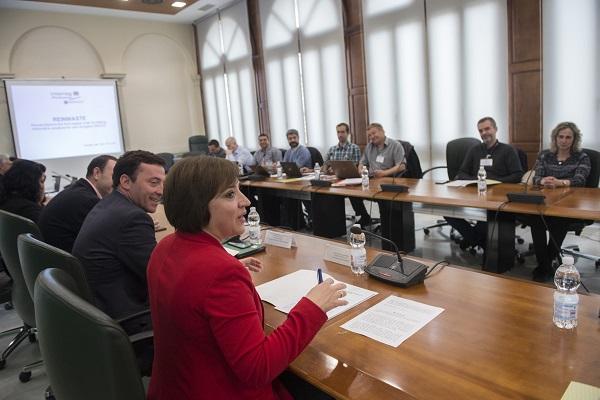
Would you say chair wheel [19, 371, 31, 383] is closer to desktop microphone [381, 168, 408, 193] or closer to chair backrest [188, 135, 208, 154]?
desktop microphone [381, 168, 408, 193]

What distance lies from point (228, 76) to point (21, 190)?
20.2ft

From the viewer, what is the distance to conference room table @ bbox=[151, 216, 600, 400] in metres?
0.90

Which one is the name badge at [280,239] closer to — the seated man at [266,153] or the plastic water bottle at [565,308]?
the plastic water bottle at [565,308]

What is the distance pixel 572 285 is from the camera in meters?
1.21

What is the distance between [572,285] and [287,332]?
826 mm

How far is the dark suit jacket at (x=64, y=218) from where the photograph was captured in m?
2.19

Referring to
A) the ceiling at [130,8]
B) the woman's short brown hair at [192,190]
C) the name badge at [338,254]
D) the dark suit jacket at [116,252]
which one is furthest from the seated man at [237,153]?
the woman's short brown hair at [192,190]

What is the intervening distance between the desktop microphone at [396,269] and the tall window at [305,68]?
4943mm

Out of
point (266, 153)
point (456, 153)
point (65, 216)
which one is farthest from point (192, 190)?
point (266, 153)

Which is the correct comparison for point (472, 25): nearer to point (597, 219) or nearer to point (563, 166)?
point (563, 166)

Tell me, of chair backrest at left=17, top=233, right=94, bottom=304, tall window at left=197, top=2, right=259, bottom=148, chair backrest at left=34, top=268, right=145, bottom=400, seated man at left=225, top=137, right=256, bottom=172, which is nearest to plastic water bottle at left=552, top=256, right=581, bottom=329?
chair backrest at left=34, top=268, right=145, bottom=400

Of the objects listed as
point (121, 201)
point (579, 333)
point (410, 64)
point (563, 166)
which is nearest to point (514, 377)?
point (579, 333)

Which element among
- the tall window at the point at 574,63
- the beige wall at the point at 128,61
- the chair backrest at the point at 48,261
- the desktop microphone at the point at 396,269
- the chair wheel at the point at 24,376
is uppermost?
the beige wall at the point at 128,61

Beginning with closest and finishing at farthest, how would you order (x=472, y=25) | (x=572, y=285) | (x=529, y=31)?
(x=572, y=285) → (x=529, y=31) → (x=472, y=25)
